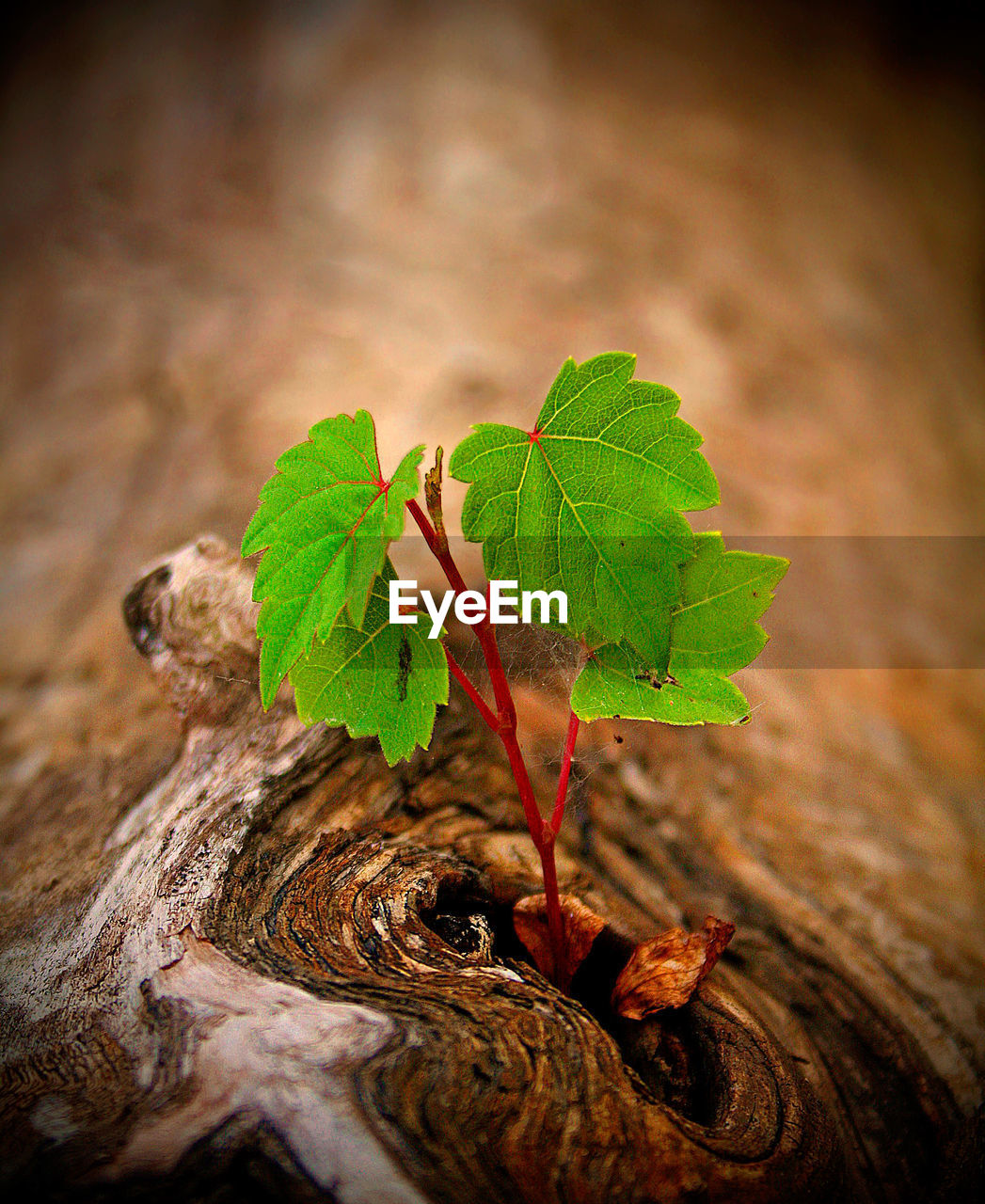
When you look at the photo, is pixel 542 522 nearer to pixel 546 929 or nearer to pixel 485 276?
pixel 546 929

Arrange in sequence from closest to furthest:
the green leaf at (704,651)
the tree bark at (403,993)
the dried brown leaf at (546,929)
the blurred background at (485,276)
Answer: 1. the tree bark at (403,993)
2. the green leaf at (704,651)
3. the dried brown leaf at (546,929)
4. the blurred background at (485,276)

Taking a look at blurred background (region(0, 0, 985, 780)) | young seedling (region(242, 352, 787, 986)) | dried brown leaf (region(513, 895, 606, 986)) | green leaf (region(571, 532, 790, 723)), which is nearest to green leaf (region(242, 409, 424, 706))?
young seedling (region(242, 352, 787, 986))

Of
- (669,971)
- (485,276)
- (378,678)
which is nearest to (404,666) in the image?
(378,678)

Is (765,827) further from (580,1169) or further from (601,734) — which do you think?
(580,1169)

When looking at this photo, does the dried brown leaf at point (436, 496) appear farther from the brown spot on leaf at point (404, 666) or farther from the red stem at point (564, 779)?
the red stem at point (564, 779)

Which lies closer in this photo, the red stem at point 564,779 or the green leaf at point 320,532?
the green leaf at point 320,532

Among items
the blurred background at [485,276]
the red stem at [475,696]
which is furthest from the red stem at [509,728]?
the blurred background at [485,276]
